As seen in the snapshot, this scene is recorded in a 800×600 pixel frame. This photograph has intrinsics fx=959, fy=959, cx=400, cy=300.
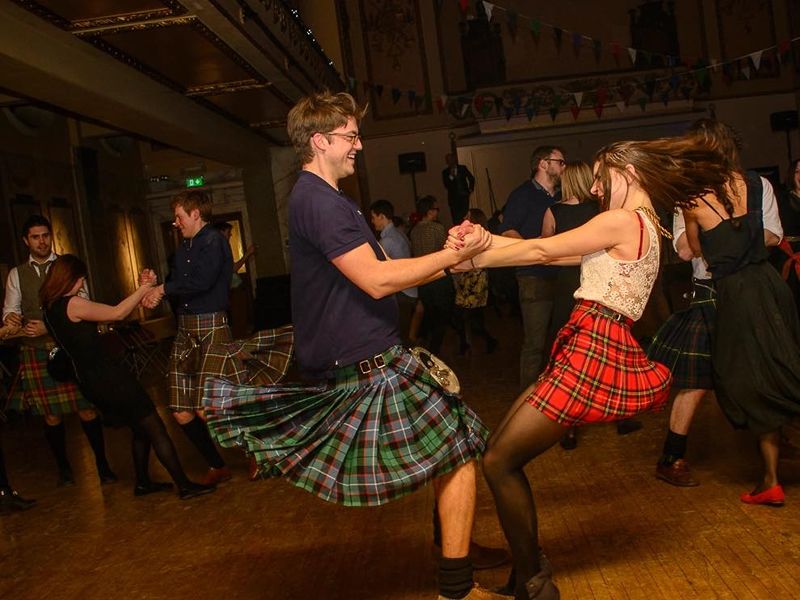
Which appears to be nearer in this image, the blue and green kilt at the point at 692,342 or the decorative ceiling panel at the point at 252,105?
the blue and green kilt at the point at 692,342

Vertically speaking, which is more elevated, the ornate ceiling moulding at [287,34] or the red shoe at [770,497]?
the ornate ceiling moulding at [287,34]

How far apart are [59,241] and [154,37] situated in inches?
182

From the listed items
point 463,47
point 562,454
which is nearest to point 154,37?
point 562,454

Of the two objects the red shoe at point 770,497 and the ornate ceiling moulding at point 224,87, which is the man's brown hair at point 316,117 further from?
the ornate ceiling moulding at point 224,87

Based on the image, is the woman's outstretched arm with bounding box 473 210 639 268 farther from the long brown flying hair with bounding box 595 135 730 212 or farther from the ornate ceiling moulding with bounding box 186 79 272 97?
the ornate ceiling moulding with bounding box 186 79 272 97

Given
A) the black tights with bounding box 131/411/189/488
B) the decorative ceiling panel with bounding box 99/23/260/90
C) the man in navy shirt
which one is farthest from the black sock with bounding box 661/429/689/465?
the decorative ceiling panel with bounding box 99/23/260/90

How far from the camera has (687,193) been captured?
9.65 feet

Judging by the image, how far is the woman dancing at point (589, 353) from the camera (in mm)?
2648

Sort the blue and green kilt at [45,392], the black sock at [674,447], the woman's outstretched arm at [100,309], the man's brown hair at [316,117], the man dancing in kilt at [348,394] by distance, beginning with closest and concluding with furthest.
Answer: the man dancing in kilt at [348,394]
the man's brown hair at [316,117]
the black sock at [674,447]
the woman's outstretched arm at [100,309]
the blue and green kilt at [45,392]

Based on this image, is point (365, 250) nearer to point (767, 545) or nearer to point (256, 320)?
point (767, 545)

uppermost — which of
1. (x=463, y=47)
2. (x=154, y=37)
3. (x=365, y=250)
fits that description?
(x=463, y=47)

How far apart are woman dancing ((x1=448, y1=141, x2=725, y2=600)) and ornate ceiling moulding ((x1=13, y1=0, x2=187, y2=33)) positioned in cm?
429

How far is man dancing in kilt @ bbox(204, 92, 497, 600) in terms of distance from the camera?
2561mm

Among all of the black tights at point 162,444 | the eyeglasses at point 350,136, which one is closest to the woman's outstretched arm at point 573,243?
the eyeglasses at point 350,136
